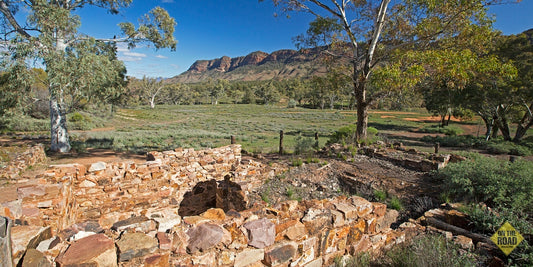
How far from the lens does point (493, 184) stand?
16.9 feet

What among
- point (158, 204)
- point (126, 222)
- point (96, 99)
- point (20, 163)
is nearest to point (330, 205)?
point (126, 222)

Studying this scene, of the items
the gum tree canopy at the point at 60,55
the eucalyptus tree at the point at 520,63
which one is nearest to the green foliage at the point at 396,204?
the gum tree canopy at the point at 60,55

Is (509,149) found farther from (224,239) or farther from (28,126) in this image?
(28,126)

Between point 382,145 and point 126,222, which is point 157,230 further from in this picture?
point 382,145

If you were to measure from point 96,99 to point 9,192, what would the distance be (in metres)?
6.95

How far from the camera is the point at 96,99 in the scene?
12141mm

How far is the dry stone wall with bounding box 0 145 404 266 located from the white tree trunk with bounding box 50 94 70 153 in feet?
22.6

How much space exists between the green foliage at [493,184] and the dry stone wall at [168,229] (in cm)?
247

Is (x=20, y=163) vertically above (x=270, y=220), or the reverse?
(x=270, y=220)

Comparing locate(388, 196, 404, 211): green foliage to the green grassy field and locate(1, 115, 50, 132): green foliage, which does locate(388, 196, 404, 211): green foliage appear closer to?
the green grassy field

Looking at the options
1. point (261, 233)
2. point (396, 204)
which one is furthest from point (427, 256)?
point (396, 204)

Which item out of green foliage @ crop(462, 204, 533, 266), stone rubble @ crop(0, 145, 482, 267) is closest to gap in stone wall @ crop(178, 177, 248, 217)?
stone rubble @ crop(0, 145, 482, 267)

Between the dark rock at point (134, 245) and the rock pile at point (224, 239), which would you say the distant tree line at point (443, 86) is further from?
the dark rock at point (134, 245)

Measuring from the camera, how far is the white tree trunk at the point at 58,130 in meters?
11.7
